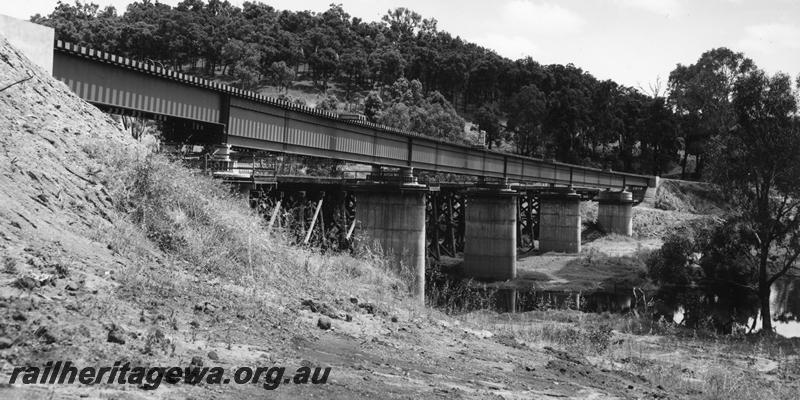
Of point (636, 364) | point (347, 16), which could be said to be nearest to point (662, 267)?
point (636, 364)

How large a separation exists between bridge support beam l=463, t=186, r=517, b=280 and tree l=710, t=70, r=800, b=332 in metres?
14.2

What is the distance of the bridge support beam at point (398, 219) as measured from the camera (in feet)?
91.2

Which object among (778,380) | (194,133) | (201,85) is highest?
(201,85)

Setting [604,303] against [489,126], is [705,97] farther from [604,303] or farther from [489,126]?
[604,303]

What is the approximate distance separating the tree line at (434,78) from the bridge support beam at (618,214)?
10283 millimetres

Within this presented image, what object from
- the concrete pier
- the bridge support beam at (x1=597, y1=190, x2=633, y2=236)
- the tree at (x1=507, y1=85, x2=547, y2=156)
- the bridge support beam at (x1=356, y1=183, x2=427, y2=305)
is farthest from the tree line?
the bridge support beam at (x1=356, y1=183, x2=427, y2=305)

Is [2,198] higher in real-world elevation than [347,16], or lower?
lower

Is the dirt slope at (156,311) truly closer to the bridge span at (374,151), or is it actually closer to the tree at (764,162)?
the bridge span at (374,151)

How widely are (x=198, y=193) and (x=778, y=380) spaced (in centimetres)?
1490

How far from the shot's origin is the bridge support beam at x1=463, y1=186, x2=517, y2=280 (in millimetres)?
39406

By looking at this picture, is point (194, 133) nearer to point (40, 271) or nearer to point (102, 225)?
point (102, 225)

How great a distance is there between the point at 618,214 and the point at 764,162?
120 feet

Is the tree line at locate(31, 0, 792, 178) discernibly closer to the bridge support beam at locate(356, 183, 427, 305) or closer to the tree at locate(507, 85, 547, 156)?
the tree at locate(507, 85, 547, 156)

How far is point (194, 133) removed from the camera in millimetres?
21984
